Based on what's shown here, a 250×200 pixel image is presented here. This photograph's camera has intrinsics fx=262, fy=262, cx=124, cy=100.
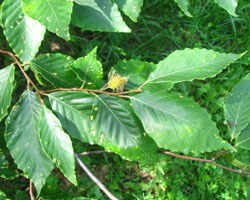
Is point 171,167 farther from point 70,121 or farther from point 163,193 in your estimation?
point 70,121

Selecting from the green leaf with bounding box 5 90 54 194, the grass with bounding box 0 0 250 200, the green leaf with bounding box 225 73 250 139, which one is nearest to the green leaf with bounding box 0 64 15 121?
the green leaf with bounding box 5 90 54 194

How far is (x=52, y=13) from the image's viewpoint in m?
0.70

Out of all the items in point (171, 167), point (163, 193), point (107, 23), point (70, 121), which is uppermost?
point (107, 23)

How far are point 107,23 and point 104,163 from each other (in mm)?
1317

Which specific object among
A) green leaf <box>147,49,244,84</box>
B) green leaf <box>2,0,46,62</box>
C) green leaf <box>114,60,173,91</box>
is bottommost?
green leaf <box>114,60,173,91</box>

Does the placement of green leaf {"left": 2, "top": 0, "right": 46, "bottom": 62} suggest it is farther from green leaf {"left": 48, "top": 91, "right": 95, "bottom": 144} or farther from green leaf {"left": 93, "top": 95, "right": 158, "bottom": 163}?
green leaf {"left": 93, "top": 95, "right": 158, "bottom": 163}

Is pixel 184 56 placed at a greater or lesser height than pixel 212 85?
greater

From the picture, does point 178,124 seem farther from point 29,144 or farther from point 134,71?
point 29,144

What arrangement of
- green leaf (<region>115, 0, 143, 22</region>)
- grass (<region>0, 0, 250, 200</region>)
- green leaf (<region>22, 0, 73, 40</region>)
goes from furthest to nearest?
→ 1. grass (<region>0, 0, 250, 200</region>)
2. green leaf (<region>115, 0, 143, 22</region>)
3. green leaf (<region>22, 0, 73, 40</region>)

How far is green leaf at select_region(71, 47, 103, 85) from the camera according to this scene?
866mm

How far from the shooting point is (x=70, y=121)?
863 millimetres

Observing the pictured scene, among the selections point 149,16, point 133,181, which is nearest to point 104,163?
point 133,181

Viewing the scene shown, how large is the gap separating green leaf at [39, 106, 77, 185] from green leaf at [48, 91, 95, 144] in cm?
6

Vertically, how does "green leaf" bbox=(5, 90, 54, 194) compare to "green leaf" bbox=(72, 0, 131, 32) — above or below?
below
